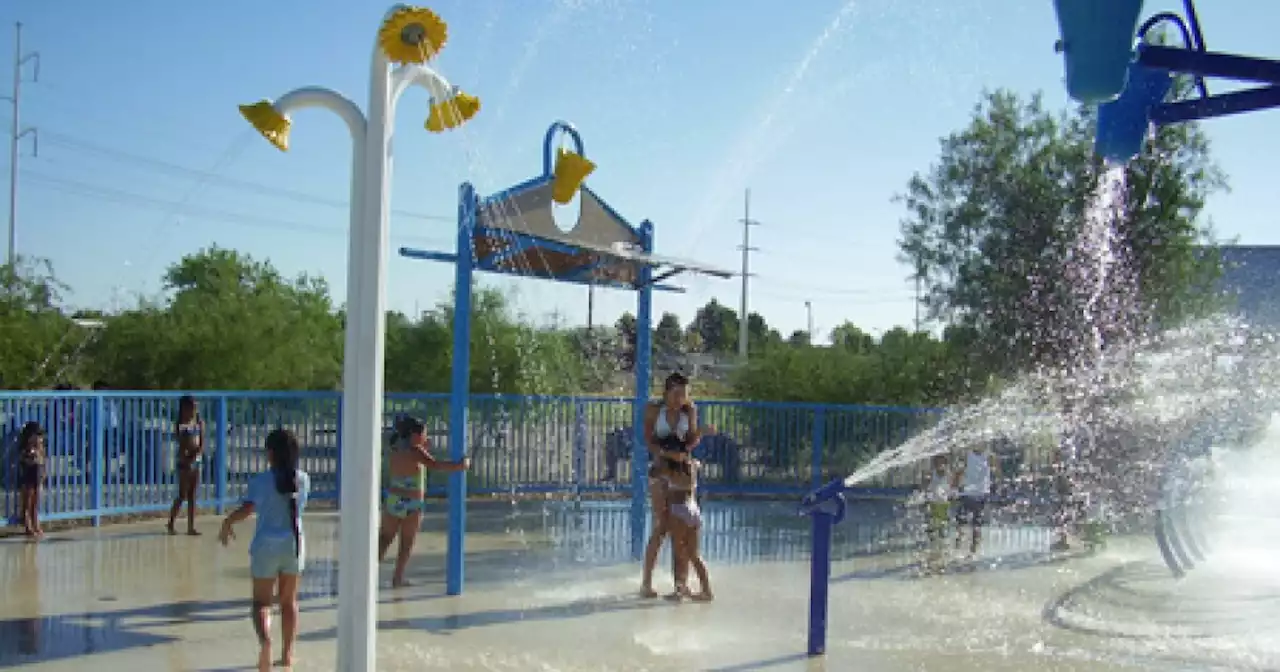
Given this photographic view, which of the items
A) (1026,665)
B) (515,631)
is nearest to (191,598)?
(515,631)

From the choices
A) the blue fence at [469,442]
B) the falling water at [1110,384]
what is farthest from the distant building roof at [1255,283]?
the blue fence at [469,442]

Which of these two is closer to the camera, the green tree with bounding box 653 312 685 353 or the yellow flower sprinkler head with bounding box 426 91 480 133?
the yellow flower sprinkler head with bounding box 426 91 480 133

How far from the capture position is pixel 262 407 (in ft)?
41.9

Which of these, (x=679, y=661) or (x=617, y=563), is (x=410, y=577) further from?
(x=679, y=661)

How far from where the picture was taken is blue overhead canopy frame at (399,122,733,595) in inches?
328

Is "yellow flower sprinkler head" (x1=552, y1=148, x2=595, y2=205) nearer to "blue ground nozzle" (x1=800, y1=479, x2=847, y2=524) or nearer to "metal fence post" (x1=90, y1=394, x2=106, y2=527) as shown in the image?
"blue ground nozzle" (x1=800, y1=479, x2=847, y2=524)

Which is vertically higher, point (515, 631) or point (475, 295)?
point (475, 295)

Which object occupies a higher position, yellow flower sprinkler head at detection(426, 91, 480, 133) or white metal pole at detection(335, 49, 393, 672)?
yellow flower sprinkler head at detection(426, 91, 480, 133)

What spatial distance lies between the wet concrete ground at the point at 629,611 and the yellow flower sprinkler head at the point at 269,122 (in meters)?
3.20

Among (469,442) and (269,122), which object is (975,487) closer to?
(469,442)

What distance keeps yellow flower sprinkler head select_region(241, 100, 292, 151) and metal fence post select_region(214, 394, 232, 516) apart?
807cm

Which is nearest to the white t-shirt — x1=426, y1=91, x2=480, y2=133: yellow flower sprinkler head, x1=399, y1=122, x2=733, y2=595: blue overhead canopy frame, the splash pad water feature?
the splash pad water feature

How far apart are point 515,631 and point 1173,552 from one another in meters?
6.51

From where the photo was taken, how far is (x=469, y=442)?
14.4 m
